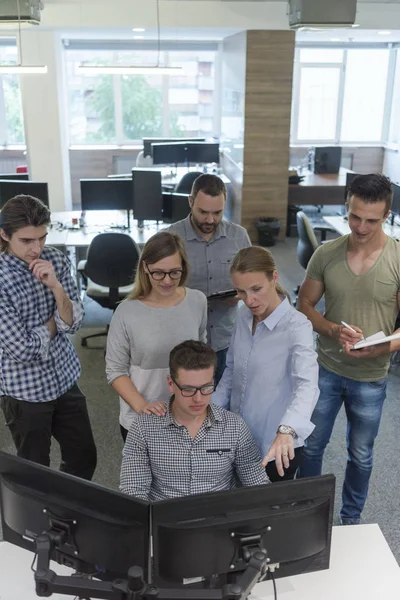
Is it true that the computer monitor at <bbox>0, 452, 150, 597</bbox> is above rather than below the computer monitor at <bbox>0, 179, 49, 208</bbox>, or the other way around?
below

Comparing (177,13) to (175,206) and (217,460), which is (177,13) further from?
(217,460)

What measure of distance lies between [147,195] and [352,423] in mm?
3754

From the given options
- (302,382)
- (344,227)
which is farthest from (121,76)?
(302,382)

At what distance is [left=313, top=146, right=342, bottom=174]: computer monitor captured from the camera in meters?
9.06

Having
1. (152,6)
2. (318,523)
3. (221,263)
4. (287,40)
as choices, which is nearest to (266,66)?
(287,40)

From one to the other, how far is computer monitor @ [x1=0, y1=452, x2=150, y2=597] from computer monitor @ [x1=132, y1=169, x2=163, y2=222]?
4435mm

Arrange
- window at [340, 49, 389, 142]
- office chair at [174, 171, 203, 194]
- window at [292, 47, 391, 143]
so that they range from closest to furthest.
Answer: office chair at [174, 171, 203, 194], window at [292, 47, 391, 143], window at [340, 49, 389, 142]

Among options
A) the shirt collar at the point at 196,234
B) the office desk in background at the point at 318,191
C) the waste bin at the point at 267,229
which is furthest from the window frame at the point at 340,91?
the shirt collar at the point at 196,234

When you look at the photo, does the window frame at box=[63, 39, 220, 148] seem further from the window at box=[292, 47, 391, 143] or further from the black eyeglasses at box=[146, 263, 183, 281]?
the black eyeglasses at box=[146, 263, 183, 281]

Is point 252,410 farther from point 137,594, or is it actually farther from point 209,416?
point 137,594

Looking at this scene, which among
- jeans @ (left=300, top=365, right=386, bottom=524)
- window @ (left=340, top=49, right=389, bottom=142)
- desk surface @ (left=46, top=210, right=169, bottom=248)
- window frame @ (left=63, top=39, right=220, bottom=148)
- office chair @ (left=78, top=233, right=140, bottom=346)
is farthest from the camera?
window @ (left=340, top=49, right=389, bottom=142)

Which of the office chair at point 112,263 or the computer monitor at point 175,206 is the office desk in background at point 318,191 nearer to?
the computer monitor at point 175,206

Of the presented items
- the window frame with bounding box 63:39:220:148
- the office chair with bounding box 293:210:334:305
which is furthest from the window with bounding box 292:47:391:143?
the office chair with bounding box 293:210:334:305

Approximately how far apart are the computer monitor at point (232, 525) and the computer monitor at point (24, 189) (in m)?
4.73
